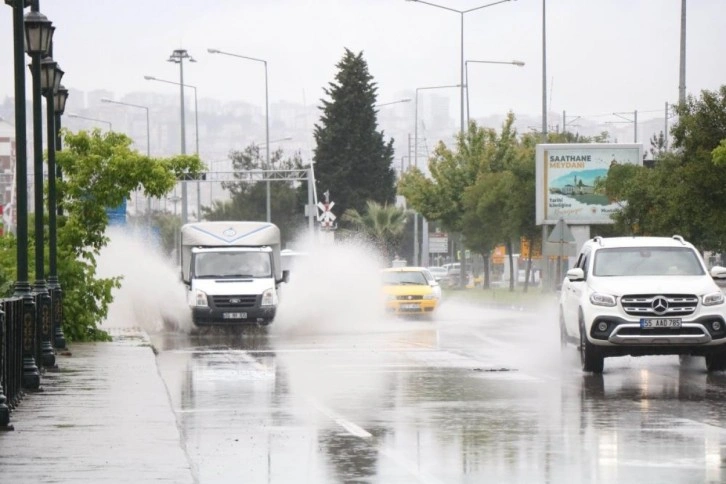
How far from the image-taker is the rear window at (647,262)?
79.8 ft

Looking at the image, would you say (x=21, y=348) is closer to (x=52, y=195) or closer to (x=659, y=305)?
(x=659, y=305)

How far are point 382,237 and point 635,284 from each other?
81.1 m

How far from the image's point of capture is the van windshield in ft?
131

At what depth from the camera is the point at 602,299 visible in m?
23.1

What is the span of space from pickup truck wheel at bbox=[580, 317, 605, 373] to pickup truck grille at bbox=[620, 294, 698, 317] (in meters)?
0.69

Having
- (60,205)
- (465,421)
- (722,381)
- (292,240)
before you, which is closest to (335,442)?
(465,421)

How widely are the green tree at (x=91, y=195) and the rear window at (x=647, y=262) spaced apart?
37.0ft

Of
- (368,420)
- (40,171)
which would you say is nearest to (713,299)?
(368,420)

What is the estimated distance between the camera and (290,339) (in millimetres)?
36219

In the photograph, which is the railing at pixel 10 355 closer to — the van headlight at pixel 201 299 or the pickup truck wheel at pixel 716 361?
the pickup truck wheel at pixel 716 361

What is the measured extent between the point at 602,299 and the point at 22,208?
759cm

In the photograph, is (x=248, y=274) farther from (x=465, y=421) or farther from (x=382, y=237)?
(x=382, y=237)

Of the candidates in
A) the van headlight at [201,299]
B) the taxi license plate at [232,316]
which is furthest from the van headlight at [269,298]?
the van headlight at [201,299]

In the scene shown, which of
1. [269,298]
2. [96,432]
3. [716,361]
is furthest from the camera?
[269,298]
